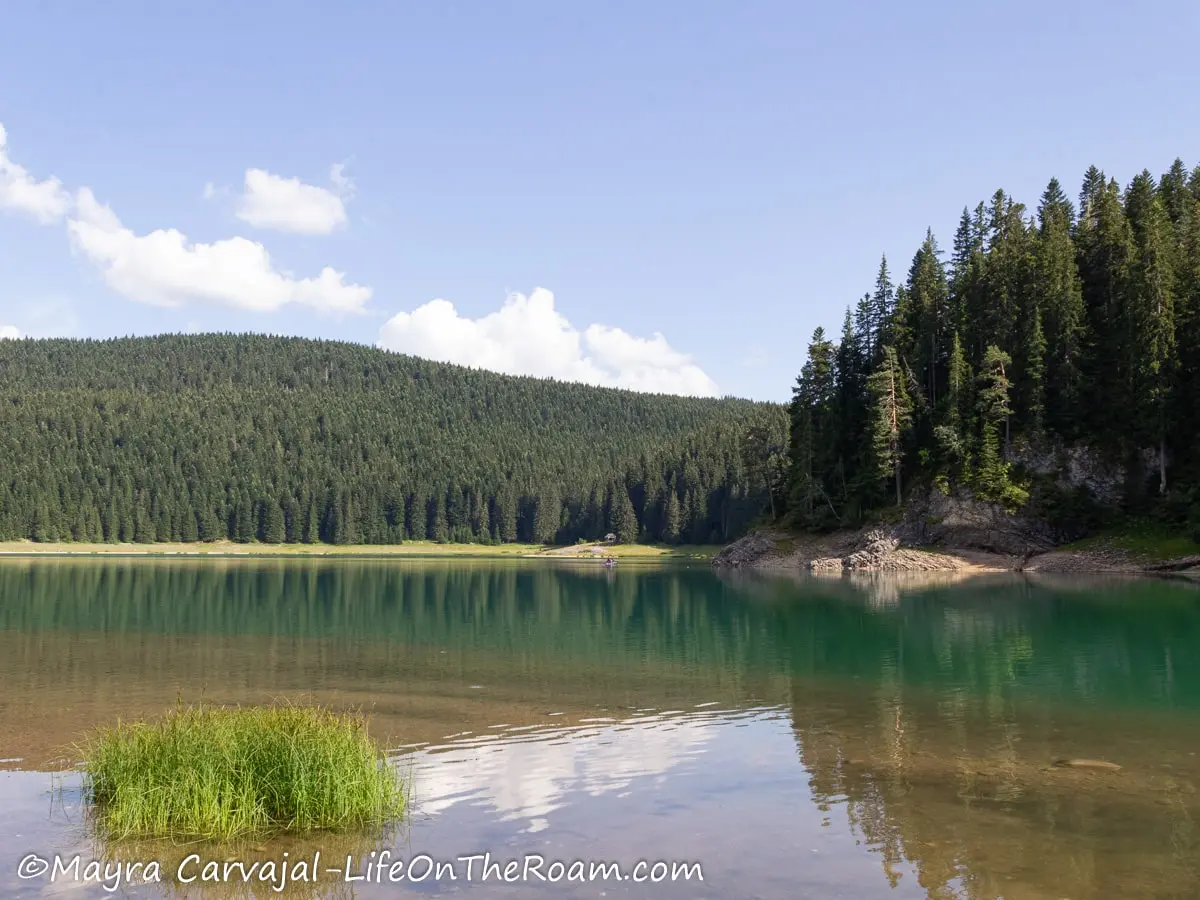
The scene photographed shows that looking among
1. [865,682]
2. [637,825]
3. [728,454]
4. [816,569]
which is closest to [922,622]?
[865,682]

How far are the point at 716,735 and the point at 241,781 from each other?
11.3 meters

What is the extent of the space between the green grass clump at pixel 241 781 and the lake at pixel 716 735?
0.57 m

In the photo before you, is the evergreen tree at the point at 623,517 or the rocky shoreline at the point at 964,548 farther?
the evergreen tree at the point at 623,517

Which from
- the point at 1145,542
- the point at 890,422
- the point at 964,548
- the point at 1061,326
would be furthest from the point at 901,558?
the point at 1061,326

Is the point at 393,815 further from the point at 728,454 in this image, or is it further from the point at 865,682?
the point at 728,454

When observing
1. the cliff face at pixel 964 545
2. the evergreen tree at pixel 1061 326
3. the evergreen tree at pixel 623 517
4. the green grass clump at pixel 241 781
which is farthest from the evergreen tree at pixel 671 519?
the green grass clump at pixel 241 781

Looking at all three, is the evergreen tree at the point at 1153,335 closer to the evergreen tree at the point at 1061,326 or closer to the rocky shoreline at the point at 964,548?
the evergreen tree at the point at 1061,326

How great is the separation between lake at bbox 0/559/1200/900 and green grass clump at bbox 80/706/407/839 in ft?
1.88

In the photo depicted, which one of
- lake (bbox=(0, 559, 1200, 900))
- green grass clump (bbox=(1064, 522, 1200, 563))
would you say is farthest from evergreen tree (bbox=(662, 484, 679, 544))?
lake (bbox=(0, 559, 1200, 900))

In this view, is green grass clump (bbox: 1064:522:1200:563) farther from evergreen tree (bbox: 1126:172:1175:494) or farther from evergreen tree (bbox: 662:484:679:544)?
evergreen tree (bbox: 662:484:679:544)

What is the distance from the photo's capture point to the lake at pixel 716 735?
1361 centimetres

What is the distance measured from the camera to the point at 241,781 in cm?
1508

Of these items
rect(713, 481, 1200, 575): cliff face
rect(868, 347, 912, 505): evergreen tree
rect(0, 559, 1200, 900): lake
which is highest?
rect(868, 347, 912, 505): evergreen tree

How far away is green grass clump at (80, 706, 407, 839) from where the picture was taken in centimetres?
1468
